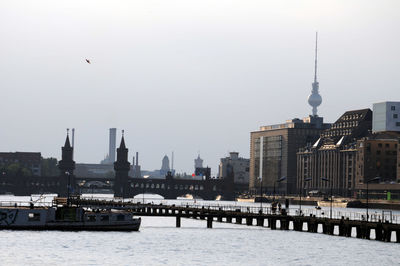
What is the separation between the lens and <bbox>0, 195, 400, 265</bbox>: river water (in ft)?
365

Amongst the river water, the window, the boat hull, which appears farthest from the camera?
the window

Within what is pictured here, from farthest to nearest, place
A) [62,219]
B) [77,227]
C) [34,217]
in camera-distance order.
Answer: [77,227], [62,219], [34,217]

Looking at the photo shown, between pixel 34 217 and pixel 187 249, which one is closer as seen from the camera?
pixel 187 249

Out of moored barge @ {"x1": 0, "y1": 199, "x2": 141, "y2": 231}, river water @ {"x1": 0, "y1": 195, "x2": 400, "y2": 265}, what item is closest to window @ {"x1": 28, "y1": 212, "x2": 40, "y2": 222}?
moored barge @ {"x1": 0, "y1": 199, "x2": 141, "y2": 231}

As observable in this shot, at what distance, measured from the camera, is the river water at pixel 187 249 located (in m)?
111

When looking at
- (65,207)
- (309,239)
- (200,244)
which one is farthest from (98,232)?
(309,239)

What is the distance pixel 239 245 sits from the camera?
135 m

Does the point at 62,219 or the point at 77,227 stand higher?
the point at 62,219

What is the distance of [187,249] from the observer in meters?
127

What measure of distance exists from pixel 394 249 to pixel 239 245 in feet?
67.3

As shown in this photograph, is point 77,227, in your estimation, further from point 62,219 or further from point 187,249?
point 187,249

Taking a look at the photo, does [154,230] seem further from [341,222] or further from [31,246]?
[31,246]

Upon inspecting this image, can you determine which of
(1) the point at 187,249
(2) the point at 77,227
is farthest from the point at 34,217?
(1) the point at 187,249

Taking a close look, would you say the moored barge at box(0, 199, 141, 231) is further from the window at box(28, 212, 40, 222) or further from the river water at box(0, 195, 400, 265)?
the river water at box(0, 195, 400, 265)
